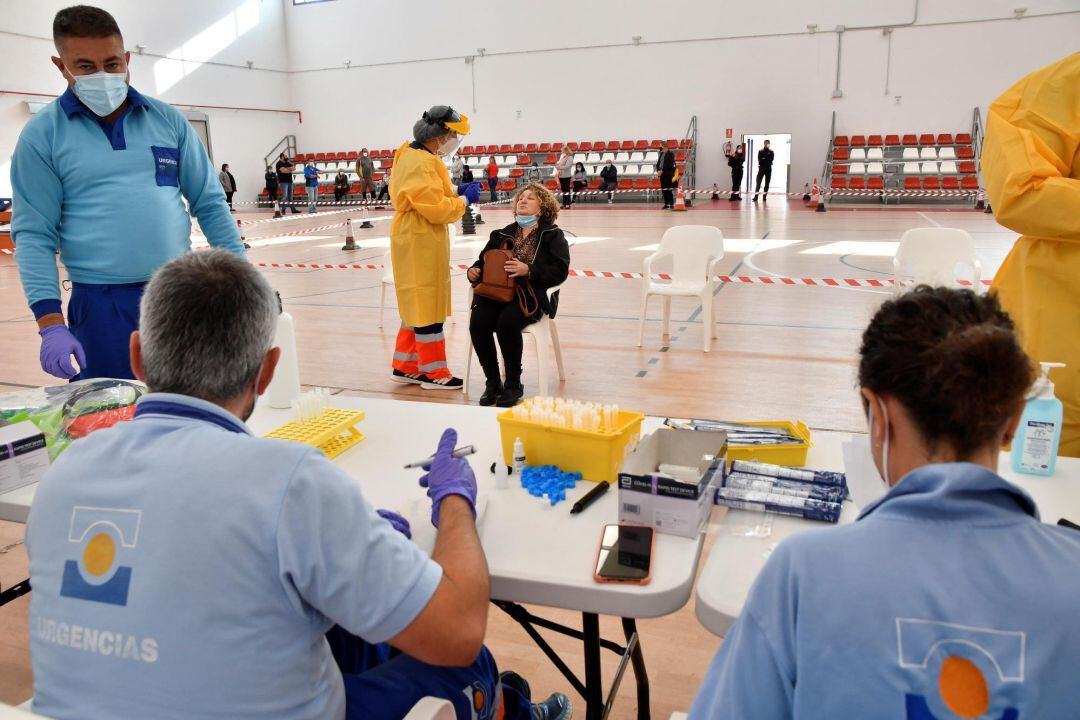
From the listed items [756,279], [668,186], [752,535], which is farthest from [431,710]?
[668,186]

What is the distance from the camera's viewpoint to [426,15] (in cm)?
2097

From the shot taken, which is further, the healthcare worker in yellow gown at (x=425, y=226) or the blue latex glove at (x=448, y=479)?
the healthcare worker in yellow gown at (x=425, y=226)

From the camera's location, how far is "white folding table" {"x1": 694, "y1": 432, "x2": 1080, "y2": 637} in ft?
4.00

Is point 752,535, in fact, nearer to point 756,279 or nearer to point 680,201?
point 756,279

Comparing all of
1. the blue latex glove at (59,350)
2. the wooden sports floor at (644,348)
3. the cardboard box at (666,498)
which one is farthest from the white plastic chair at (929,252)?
the blue latex glove at (59,350)

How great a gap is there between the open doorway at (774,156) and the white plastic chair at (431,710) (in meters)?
19.3

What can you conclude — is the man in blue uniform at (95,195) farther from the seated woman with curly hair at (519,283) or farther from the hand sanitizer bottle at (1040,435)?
the hand sanitizer bottle at (1040,435)

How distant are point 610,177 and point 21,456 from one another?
1786 centimetres

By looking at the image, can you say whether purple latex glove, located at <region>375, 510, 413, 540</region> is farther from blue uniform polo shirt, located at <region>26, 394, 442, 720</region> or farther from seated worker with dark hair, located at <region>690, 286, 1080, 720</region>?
seated worker with dark hair, located at <region>690, 286, 1080, 720</region>

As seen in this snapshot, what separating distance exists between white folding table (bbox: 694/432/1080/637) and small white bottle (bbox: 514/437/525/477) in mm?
454

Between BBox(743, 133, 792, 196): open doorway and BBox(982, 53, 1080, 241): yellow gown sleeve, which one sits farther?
BBox(743, 133, 792, 196): open doorway

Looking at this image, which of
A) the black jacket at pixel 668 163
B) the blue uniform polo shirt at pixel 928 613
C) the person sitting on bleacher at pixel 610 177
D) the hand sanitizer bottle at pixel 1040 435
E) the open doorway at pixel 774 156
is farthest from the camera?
the open doorway at pixel 774 156

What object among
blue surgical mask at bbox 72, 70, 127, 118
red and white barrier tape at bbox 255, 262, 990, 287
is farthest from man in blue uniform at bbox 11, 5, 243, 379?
red and white barrier tape at bbox 255, 262, 990, 287

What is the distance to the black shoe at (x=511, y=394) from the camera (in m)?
4.39
